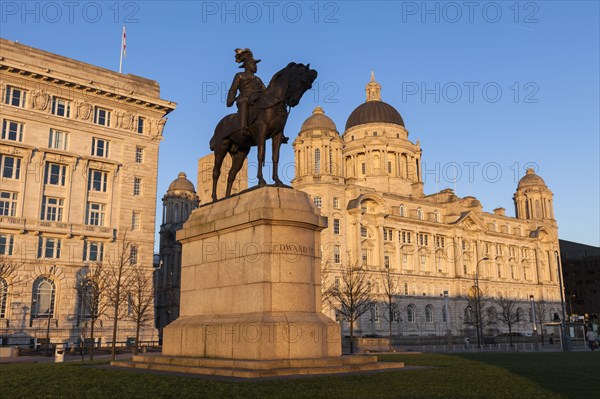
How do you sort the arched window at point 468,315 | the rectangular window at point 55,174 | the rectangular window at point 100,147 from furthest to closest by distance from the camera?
the arched window at point 468,315
the rectangular window at point 100,147
the rectangular window at point 55,174

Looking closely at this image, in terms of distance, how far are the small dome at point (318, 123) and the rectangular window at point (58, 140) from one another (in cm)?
4608

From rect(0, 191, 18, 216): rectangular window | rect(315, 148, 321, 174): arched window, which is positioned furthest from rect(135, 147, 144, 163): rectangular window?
rect(315, 148, 321, 174): arched window

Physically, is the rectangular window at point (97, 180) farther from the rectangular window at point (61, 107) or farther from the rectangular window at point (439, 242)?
the rectangular window at point (439, 242)

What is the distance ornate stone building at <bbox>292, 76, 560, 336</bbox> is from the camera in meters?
92.1

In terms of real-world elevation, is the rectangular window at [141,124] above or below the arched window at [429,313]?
above

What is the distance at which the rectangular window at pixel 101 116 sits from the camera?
63.5m

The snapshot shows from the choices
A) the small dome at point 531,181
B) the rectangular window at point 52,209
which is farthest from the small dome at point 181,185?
the small dome at point 531,181

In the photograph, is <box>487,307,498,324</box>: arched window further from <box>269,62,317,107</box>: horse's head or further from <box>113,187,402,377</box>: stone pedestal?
<box>269,62,317,107</box>: horse's head

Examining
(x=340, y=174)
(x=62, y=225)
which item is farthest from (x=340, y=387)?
(x=340, y=174)

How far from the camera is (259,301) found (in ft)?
49.3

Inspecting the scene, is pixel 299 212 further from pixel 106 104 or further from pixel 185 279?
pixel 106 104

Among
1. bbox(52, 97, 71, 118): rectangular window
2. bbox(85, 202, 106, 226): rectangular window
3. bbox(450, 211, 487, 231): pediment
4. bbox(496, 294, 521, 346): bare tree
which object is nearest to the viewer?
bbox(52, 97, 71, 118): rectangular window

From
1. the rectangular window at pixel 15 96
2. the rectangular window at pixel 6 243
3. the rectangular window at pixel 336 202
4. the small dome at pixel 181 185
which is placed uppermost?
the small dome at pixel 181 185

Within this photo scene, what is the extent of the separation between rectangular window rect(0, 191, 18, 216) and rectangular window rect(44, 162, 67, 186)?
366 cm
